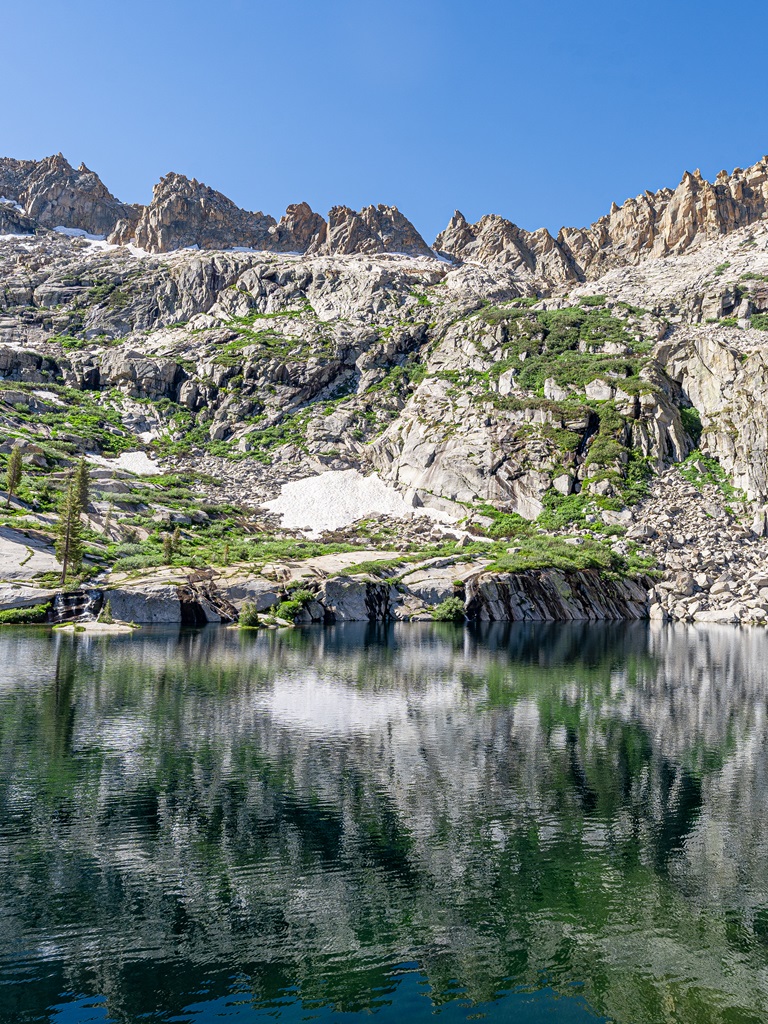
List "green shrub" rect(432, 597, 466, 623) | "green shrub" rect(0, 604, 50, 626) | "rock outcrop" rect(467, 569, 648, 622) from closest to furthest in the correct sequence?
"green shrub" rect(0, 604, 50, 626)
"green shrub" rect(432, 597, 466, 623)
"rock outcrop" rect(467, 569, 648, 622)

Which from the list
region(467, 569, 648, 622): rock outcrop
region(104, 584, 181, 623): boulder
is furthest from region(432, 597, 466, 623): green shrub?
region(104, 584, 181, 623): boulder

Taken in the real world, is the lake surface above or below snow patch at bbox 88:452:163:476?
below

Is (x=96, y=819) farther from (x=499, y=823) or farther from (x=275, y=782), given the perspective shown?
(x=499, y=823)

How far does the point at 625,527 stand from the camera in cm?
13188

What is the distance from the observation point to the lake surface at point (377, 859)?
1123 cm

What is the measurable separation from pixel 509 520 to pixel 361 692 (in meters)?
106

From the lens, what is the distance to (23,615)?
75.1 metres

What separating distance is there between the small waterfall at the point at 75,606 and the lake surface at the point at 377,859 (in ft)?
137

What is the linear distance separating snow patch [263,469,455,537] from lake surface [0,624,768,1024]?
108 m

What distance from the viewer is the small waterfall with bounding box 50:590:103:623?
76.6 meters

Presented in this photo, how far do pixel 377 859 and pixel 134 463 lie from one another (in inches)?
6574

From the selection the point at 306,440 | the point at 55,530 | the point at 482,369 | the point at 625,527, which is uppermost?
the point at 482,369

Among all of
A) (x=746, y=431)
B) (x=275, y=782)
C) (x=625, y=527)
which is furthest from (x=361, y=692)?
(x=746, y=431)

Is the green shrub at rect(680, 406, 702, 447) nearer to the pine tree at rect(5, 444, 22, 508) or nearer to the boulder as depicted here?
the boulder
